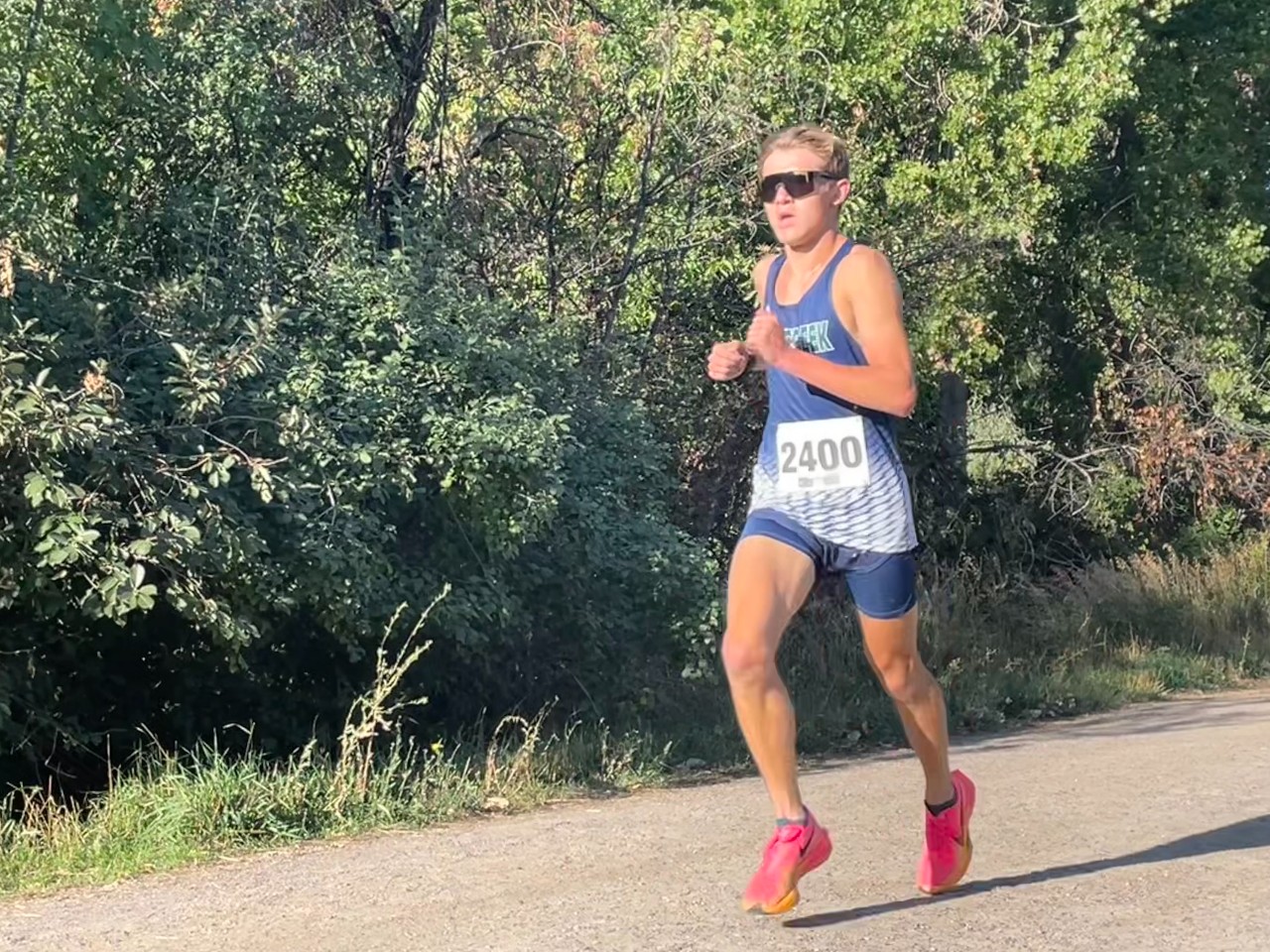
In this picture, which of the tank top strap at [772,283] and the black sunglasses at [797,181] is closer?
the black sunglasses at [797,181]

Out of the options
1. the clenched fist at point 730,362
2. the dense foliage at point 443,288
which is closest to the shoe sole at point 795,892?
the clenched fist at point 730,362

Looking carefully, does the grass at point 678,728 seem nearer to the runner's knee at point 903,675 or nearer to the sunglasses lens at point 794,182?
the runner's knee at point 903,675

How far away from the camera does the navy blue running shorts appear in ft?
15.8

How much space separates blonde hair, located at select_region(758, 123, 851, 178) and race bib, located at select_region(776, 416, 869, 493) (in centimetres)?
75

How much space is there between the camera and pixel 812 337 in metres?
4.84

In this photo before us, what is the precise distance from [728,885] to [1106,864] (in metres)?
1.23

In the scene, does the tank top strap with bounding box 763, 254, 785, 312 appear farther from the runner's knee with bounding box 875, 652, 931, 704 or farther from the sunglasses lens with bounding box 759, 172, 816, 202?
the runner's knee with bounding box 875, 652, 931, 704

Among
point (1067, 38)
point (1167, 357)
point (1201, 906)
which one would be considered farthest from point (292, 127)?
point (1167, 357)

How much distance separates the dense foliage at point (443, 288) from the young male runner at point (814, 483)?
96.8 inches

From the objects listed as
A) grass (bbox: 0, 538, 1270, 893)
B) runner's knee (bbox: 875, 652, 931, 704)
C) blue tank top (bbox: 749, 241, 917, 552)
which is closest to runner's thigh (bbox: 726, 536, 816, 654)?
blue tank top (bbox: 749, 241, 917, 552)

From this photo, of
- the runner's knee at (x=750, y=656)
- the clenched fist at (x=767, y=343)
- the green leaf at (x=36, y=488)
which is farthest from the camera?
the green leaf at (x=36, y=488)

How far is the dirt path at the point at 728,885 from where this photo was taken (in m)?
4.75

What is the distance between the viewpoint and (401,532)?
26.3 feet

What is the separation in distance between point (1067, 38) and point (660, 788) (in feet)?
30.0
